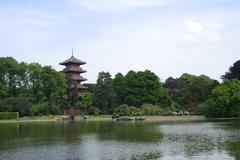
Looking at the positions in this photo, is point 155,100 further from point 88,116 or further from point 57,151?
point 57,151

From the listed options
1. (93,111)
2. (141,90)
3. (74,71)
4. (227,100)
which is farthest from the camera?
(74,71)

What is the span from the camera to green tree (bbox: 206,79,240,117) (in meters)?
62.1

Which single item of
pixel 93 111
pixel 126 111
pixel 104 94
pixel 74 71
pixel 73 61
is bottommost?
pixel 126 111

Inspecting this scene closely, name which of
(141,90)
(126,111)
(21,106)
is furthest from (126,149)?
(141,90)

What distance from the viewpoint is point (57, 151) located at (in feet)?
82.6

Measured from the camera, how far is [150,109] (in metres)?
70.7

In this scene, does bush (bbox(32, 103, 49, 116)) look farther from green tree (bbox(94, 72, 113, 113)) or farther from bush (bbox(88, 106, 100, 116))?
green tree (bbox(94, 72, 113, 113))

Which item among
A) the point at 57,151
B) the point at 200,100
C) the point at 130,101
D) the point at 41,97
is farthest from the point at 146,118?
the point at 57,151

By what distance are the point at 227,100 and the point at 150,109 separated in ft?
44.0

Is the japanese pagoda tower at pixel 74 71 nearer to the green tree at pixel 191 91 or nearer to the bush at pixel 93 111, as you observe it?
the bush at pixel 93 111

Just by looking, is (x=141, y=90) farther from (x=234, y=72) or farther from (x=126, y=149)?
(x=126, y=149)

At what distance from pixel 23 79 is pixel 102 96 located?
1370 cm

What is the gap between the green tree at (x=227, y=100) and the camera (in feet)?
204

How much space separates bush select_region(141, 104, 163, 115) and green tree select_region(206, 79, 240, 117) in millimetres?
9743
